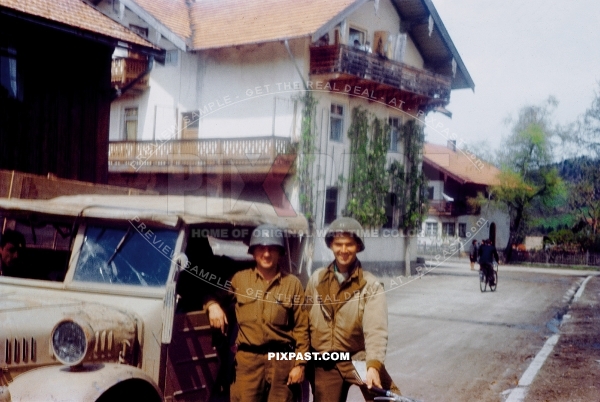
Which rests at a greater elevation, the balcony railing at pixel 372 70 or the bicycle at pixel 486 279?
the balcony railing at pixel 372 70

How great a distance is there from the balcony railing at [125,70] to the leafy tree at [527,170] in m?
6.03

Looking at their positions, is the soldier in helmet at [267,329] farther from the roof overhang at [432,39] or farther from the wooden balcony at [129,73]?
the wooden balcony at [129,73]

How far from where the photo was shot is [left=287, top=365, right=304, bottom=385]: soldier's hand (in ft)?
12.0

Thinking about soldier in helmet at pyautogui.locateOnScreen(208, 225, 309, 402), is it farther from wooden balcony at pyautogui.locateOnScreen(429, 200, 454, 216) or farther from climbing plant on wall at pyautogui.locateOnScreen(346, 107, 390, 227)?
wooden balcony at pyautogui.locateOnScreen(429, 200, 454, 216)

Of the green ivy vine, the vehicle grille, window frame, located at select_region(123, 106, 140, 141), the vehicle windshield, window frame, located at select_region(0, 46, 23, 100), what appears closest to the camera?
the vehicle grille

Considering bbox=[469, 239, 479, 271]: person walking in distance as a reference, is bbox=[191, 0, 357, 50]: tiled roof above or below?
above

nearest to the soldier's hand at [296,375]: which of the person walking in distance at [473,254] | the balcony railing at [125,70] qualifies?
the balcony railing at [125,70]

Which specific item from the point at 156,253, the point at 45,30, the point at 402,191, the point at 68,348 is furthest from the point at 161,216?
the point at 45,30

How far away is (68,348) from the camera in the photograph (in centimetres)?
322

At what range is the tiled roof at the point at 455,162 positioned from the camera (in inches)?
247

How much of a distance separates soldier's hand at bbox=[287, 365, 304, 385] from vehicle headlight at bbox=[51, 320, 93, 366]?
118 cm

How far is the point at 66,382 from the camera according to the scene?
3139 mm

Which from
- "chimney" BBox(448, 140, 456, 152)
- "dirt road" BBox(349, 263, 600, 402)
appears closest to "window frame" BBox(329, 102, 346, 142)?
"chimney" BBox(448, 140, 456, 152)

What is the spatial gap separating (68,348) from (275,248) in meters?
1.30
